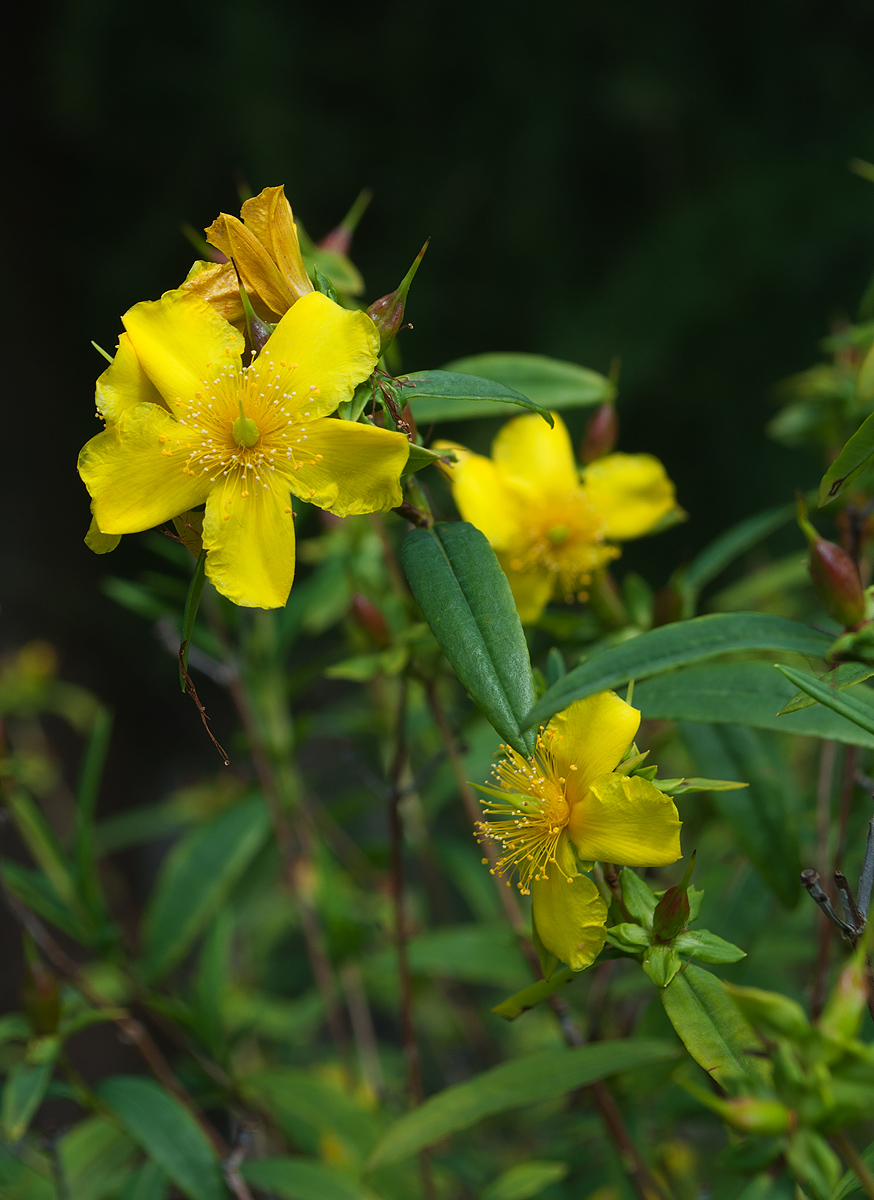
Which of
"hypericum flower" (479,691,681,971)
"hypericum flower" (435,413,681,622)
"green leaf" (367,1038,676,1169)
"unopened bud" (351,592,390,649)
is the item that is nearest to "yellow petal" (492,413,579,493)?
"hypericum flower" (435,413,681,622)

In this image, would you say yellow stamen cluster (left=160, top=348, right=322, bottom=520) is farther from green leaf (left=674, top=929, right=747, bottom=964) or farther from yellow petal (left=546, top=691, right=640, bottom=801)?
green leaf (left=674, top=929, right=747, bottom=964)

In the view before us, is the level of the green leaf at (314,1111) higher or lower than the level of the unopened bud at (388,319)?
lower

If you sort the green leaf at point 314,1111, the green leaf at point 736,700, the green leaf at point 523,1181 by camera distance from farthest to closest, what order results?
the green leaf at point 314,1111, the green leaf at point 523,1181, the green leaf at point 736,700

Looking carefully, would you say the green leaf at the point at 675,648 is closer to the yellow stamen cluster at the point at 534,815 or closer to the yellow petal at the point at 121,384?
the yellow stamen cluster at the point at 534,815

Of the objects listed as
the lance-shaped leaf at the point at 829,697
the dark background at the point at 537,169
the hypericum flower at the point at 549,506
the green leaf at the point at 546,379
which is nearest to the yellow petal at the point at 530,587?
the hypericum flower at the point at 549,506

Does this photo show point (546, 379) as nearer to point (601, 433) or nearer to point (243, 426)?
point (601, 433)

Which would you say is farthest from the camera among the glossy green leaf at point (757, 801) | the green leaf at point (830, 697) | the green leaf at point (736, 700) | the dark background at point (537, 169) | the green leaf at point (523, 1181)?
the dark background at point (537, 169)

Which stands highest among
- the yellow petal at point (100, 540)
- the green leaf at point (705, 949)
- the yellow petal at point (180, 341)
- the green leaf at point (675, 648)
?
the yellow petal at point (180, 341)
